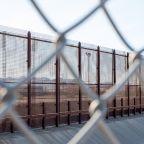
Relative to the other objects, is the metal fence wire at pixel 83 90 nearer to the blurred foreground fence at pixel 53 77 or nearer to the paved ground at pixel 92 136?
the blurred foreground fence at pixel 53 77

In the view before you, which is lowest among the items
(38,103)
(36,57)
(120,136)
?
(120,136)

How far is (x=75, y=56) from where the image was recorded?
36.4 feet

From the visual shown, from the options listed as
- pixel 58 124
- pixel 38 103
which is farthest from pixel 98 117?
pixel 58 124

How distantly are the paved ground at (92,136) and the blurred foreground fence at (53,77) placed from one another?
0.25m

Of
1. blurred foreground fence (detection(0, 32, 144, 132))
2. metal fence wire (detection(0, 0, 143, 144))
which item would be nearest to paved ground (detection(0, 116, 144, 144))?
blurred foreground fence (detection(0, 32, 144, 132))

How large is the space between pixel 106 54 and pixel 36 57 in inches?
169

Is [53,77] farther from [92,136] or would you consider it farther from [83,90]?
[83,90]

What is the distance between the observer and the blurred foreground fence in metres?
8.53

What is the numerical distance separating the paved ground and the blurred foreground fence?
0.84 ft

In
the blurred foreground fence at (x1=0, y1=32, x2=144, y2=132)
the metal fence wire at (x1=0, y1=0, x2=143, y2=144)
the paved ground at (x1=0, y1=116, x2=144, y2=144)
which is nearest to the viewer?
the metal fence wire at (x1=0, y1=0, x2=143, y2=144)

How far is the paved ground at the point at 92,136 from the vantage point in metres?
8.15

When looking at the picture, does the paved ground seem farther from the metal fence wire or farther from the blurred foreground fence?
the metal fence wire

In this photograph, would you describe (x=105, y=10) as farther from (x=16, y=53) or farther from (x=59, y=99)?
(x=59, y=99)

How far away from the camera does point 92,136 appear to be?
8.66 meters
